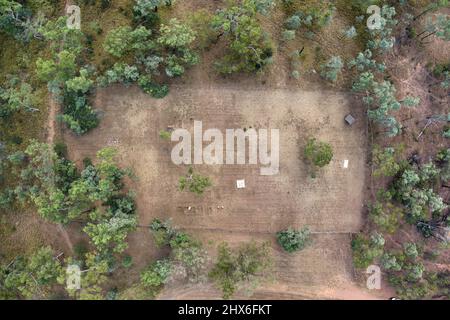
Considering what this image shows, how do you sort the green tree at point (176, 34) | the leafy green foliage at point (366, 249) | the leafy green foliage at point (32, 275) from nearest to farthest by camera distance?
the green tree at point (176, 34) → the leafy green foliage at point (32, 275) → the leafy green foliage at point (366, 249)

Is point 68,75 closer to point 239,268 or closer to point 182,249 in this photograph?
point 182,249

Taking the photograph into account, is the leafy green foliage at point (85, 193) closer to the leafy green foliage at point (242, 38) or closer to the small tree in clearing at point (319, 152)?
the leafy green foliage at point (242, 38)

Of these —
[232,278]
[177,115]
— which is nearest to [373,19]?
[177,115]

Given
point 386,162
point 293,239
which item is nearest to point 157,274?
point 293,239

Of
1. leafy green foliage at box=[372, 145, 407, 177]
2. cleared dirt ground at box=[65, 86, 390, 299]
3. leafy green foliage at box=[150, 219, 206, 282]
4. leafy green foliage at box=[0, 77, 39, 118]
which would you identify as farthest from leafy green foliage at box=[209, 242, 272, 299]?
leafy green foliage at box=[0, 77, 39, 118]

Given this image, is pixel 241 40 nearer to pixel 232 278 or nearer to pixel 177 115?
pixel 177 115

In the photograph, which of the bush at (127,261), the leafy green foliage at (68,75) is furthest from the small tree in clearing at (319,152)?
the leafy green foliage at (68,75)
